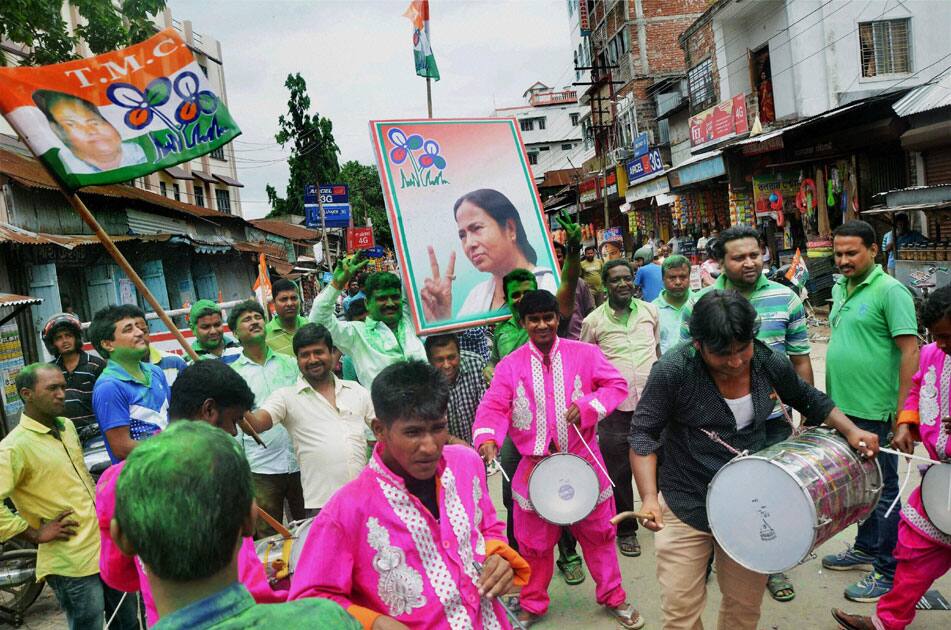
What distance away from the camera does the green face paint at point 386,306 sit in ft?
16.2

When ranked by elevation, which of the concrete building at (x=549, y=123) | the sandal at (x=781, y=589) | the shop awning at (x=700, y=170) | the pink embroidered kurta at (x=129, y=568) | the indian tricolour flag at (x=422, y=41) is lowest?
the sandal at (x=781, y=589)

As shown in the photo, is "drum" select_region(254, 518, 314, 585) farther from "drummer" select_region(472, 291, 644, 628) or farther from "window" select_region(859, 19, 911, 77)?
"window" select_region(859, 19, 911, 77)

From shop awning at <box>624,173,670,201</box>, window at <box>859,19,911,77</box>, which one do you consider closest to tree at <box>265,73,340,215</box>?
shop awning at <box>624,173,670,201</box>

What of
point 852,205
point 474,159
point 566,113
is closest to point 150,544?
point 474,159

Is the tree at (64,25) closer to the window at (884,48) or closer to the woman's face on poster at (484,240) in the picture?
the woman's face on poster at (484,240)

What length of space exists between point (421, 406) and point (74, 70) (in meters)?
2.90

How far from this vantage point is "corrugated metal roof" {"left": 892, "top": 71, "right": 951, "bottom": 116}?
12.3m

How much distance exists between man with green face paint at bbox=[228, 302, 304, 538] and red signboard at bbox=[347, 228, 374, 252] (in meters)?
31.2

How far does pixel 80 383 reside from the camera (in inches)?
207

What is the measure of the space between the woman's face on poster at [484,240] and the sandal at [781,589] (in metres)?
2.64

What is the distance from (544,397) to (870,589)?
2.09 meters

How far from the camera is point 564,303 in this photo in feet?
17.2

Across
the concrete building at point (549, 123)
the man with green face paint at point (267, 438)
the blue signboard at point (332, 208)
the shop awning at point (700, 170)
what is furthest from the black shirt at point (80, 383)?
the concrete building at point (549, 123)

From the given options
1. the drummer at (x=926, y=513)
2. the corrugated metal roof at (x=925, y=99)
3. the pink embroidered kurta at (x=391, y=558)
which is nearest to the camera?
the pink embroidered kurta at (x=391, y=558)
